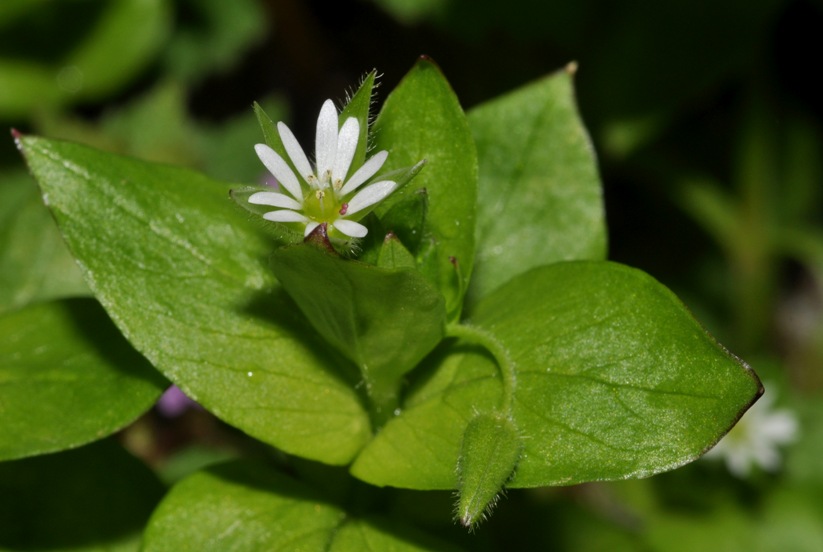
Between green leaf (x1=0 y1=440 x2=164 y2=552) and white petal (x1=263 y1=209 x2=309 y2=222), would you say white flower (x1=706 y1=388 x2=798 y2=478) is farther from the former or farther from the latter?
white petal (x1=263 y1=209 x2=309 y2=222)

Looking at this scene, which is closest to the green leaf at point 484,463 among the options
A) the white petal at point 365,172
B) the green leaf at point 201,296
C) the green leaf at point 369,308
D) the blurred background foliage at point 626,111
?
the green leaf at point 369,308

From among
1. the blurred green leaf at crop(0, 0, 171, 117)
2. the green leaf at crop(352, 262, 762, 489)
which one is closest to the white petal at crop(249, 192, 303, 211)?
the green leaf at crop(352, 262, 762, 489)

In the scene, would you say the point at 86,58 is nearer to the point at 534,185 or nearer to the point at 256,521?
the point at 534,185

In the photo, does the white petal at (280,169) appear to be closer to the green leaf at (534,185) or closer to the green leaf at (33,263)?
the green leaf at (534,185)

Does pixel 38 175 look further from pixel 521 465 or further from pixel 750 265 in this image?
pixel 750 265

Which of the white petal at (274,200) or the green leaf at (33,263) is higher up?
the white petal at (274,200)

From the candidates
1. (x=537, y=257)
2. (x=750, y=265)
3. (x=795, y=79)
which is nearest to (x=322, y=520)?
(x=537, y=257)
